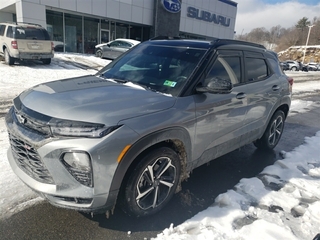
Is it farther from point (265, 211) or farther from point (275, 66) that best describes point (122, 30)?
point (265, 211)

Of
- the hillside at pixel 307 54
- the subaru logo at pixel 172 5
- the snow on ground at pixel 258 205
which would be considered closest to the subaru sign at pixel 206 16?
the subaru logo at pixel 172 5

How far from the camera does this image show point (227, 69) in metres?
3.39

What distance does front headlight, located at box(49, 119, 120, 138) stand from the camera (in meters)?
2.05

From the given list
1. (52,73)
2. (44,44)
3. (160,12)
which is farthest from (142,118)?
(160,12)

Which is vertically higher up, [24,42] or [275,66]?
[24,42]

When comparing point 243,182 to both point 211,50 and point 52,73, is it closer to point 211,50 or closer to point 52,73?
point 211,50

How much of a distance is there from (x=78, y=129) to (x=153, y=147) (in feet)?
2.52

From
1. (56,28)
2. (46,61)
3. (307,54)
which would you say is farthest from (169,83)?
(307,54)

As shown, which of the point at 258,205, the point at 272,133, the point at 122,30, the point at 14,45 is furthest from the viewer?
the point at 122,30

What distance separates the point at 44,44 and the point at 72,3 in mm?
9545

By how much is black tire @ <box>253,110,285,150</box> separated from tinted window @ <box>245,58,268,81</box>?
942mm

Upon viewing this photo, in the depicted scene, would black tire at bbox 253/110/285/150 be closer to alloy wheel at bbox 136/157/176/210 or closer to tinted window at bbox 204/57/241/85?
tinted window at bbox 204/57/241/85

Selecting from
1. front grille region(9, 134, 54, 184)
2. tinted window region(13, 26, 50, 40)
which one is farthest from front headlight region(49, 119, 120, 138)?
tinted window region(13, 26, 50, 40)

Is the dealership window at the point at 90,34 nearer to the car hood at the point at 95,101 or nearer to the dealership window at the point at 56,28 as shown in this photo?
the dealership window at the point at 56,28
